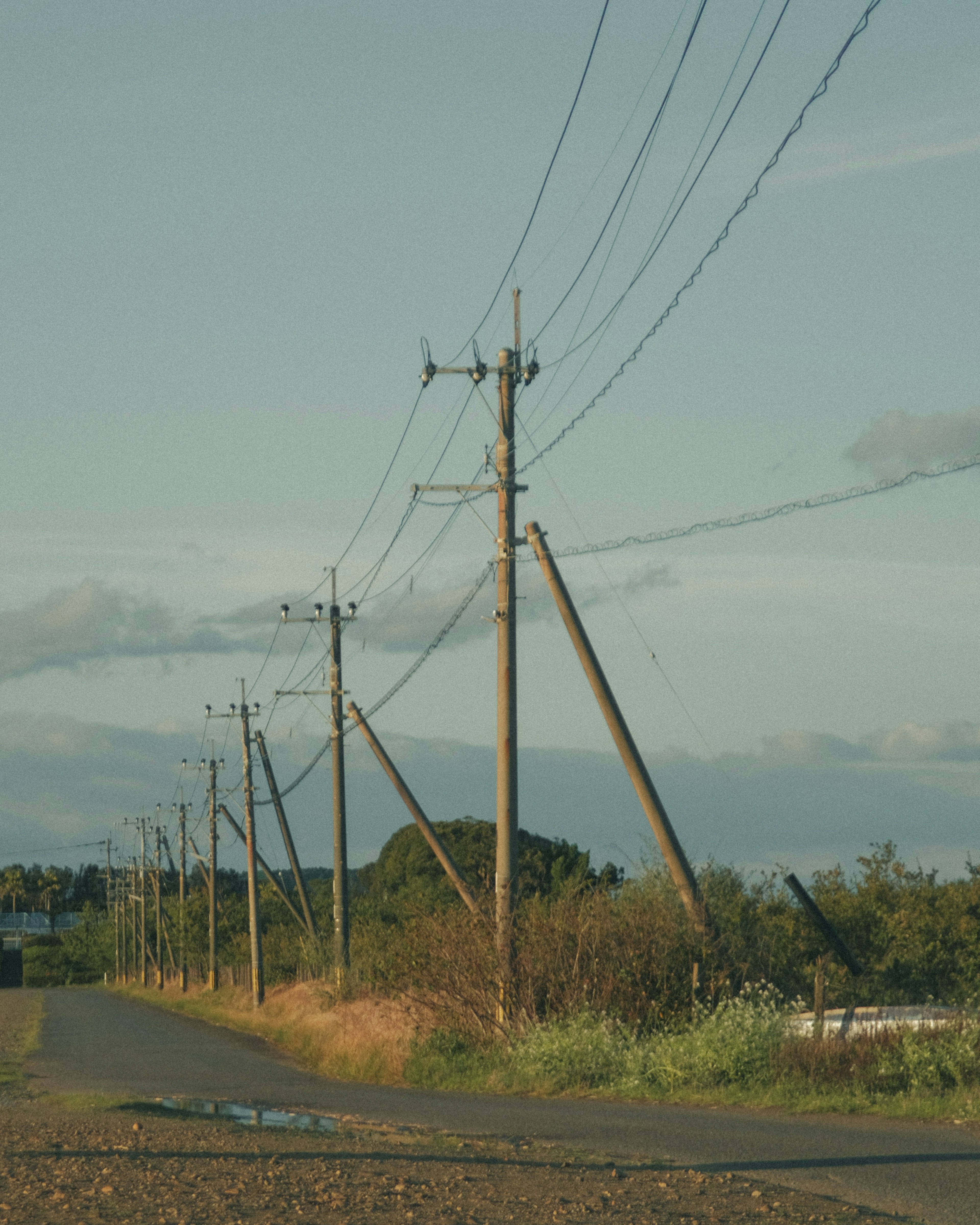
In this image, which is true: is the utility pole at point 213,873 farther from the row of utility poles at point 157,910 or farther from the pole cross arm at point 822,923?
the pole cross arm at point 822,923

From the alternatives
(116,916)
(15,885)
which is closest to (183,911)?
(116,916)

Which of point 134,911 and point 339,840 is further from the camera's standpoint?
point 134,911

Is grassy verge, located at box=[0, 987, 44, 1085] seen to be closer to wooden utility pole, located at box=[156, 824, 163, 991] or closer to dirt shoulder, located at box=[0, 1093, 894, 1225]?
wooden utility pole, located at box=[156, 824, 163, 991]

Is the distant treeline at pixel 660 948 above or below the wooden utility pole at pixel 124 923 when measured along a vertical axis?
above

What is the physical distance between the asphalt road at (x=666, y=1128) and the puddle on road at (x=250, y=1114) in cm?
42

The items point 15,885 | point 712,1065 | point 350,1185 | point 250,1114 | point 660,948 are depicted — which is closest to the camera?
point 350,1185

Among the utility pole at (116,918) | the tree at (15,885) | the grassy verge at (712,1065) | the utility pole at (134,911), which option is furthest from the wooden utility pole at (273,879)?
the tree at (15,885)

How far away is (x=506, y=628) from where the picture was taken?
2312 cm

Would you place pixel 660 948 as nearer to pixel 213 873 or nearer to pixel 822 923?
pixel 822 923

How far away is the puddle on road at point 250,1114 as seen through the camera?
16938 millimetres

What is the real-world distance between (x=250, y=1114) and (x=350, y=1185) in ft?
27.8

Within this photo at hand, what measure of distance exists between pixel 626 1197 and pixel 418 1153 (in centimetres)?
314

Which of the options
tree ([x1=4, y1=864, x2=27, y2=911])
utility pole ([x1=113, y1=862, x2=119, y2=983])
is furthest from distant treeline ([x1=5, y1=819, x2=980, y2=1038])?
tree ([x1=4, y1=864, x2=27, y2=911])

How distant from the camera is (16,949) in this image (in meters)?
139
